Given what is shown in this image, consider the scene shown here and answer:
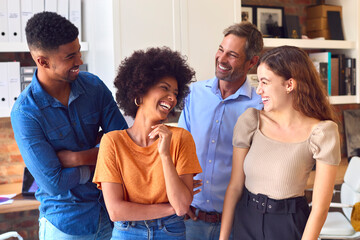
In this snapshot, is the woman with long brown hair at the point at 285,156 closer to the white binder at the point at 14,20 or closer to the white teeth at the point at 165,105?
the white teeth at the point at 165,105

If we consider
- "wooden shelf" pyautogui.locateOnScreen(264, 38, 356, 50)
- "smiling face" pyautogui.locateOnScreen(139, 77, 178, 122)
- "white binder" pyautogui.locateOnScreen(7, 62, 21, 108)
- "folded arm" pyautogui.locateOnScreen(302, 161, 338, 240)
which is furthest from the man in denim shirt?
"wooden shelf" pyautogui.locateOnScreen(264, 38, 356, 50)

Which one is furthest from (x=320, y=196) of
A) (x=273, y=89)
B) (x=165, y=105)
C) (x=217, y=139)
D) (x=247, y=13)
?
(x=247, y=13)

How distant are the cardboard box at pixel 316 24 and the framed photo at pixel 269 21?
441mm

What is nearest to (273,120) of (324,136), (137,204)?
(324,136)

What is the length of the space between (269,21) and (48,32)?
8.73 feet

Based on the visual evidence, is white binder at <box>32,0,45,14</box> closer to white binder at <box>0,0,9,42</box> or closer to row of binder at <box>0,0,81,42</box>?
row of binder at <box>0,0,81,42</box>

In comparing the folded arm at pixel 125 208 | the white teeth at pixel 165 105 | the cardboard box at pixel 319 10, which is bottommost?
A: the folded arm at pixel 125 208

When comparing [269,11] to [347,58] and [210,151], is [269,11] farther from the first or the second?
[210,151]

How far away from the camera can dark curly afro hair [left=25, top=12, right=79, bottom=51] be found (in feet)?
5.52

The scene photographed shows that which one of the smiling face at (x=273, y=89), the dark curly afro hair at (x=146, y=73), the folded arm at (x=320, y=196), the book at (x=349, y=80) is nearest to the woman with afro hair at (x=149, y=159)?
the dark curly afro hair at (x=146, y=73)

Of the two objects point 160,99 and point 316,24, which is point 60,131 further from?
point 316,24

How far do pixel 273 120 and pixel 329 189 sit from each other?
0.36m

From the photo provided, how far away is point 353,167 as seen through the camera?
3.49 metres

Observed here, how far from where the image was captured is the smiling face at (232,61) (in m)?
2.03
